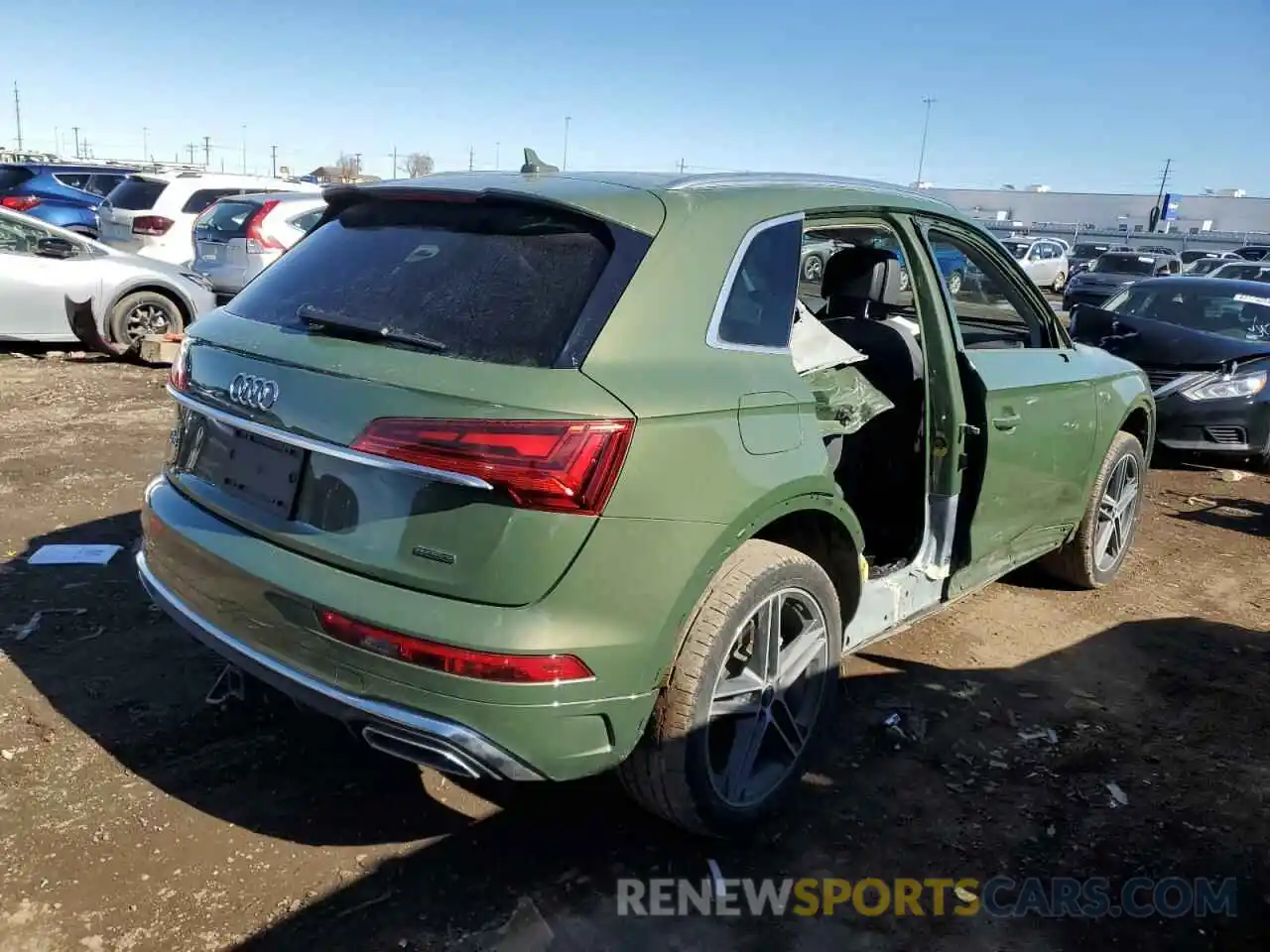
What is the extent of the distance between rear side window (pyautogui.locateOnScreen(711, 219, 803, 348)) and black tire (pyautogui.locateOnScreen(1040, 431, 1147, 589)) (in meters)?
2.57

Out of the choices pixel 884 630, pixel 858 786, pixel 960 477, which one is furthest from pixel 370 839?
pixel 960 477

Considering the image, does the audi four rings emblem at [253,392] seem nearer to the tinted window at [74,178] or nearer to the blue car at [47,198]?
the blue car at [47,198]

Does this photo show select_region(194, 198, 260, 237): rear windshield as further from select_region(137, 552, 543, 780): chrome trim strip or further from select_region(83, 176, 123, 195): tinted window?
select_region(83, 176, 123, 195): tinted window

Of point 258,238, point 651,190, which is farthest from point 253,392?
point 258,238

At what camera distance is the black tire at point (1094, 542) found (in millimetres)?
4883

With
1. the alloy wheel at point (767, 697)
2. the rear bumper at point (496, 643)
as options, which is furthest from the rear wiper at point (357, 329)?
the alloy wheel at point (767, 697)

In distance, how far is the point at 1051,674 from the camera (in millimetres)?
4246

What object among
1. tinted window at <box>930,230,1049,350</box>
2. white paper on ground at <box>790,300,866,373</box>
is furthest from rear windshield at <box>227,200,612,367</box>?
tinted window at <box>930,230,1049,350</box>

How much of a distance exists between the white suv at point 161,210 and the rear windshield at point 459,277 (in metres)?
10.6

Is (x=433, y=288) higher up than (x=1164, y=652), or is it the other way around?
(x=433, y=288)

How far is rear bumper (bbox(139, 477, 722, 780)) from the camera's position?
2273 mm

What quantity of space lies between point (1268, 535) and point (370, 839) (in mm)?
6025

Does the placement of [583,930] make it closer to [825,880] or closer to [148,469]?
[825,880]

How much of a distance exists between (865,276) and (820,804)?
84.7 inches
